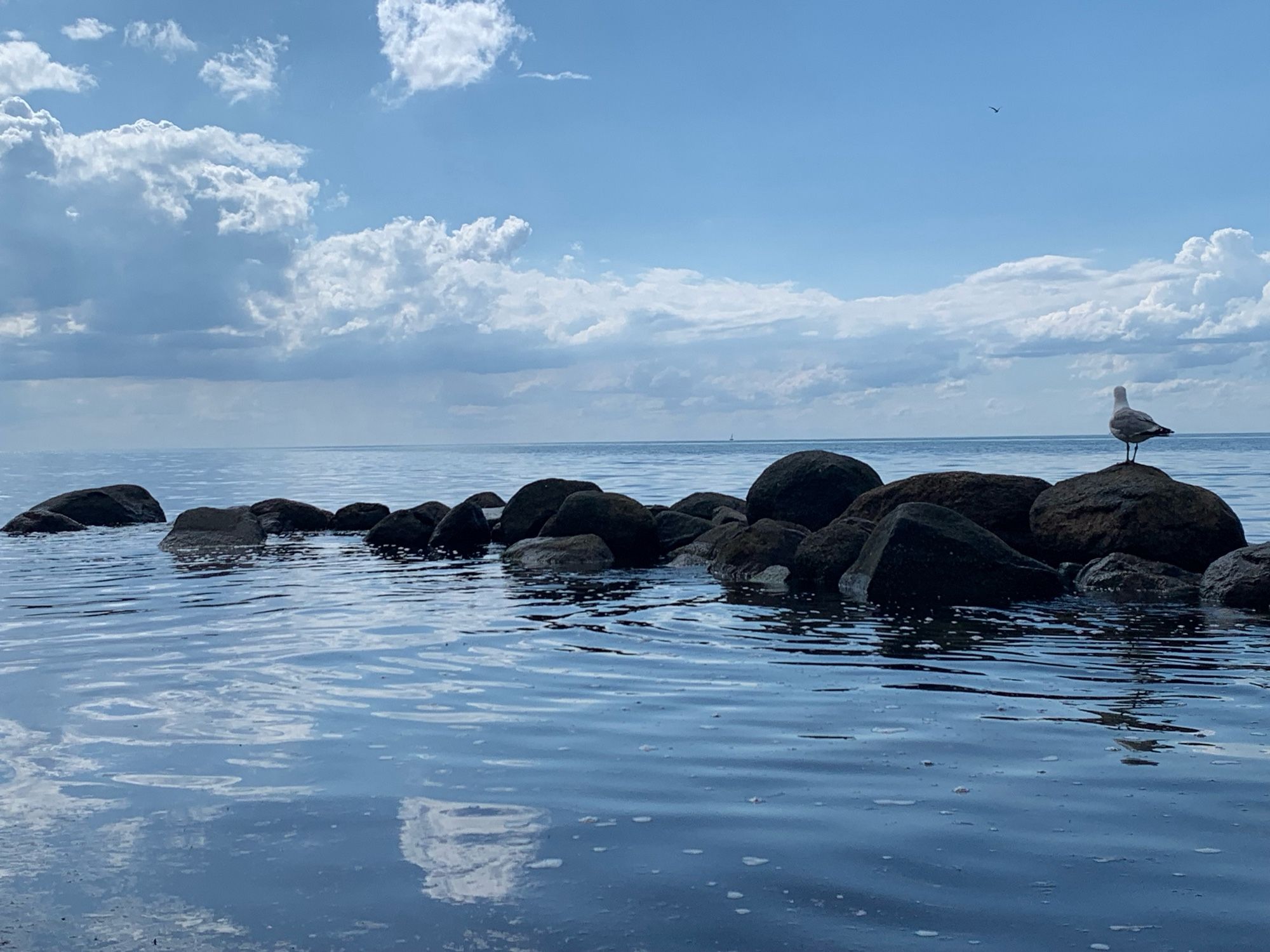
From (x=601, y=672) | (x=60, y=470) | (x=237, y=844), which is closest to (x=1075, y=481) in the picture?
(x=601, y=672)

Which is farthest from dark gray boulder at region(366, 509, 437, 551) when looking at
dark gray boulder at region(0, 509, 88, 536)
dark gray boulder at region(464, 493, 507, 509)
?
dark gray boulder at region(0, 509, 88, 536)

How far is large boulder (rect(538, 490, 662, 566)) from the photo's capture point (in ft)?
71.8

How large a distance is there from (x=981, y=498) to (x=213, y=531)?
56.4ft

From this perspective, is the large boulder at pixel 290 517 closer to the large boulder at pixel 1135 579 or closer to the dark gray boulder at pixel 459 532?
the dark gray boulder at pixel 459 532

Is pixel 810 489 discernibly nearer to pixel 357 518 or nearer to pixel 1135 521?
pixel 1135 521

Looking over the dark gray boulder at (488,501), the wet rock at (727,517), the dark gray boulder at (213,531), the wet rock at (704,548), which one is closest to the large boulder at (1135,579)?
the wet rock at (704,548)

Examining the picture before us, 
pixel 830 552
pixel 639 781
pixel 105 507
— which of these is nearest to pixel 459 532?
pixel 830 552

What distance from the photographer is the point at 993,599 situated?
14867 millimetres

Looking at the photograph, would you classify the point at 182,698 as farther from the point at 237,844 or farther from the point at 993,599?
the point at 993,599

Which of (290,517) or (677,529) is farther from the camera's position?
(290,517)

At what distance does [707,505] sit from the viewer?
2564 centimetres

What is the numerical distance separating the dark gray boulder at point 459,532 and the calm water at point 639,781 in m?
10.4

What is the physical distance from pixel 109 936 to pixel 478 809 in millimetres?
2164

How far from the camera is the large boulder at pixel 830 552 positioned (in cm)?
1672
